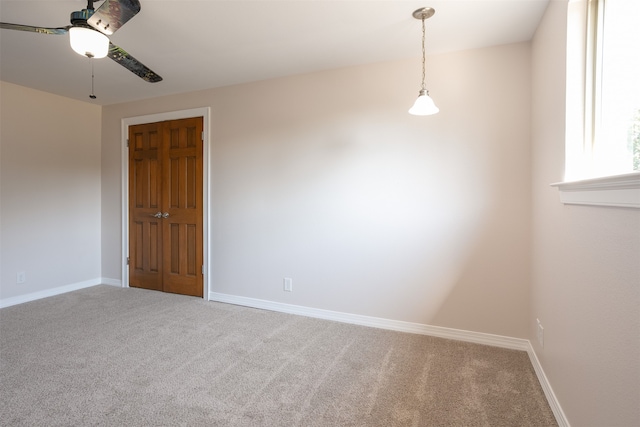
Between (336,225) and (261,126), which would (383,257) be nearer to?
(336,225)

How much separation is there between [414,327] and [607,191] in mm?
1933

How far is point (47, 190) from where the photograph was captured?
3707 mm

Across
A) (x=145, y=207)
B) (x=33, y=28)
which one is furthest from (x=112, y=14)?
(x=145, y=207)

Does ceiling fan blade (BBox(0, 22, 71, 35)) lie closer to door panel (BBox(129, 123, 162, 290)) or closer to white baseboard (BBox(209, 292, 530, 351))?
door panel (BBox(129, 123, 162, 290))

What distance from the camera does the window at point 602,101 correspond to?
3.89 ft

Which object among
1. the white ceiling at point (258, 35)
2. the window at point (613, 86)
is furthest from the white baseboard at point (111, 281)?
the window at point (613, 86)

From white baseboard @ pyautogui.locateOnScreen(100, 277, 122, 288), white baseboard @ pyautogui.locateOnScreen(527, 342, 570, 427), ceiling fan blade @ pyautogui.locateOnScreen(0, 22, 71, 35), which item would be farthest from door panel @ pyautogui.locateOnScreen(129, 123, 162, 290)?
white baseboard @ pyautogui.locateOnScreen(527, 342, 570, 427)

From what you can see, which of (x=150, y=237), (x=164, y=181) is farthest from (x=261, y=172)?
(x=150, y=237)

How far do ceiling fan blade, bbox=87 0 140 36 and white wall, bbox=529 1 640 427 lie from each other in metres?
2.27

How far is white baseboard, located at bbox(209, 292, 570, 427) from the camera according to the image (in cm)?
199

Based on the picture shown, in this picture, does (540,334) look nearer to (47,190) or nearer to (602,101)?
(602,101)

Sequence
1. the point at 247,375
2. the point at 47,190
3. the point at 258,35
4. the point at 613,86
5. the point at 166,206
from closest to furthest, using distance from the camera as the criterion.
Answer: the point at 613,86 < the point at 247,375 < the point at 258,35 < the point at 47,190 < the point at 166,206

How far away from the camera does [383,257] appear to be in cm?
282

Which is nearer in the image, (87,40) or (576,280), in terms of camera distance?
(576,280)
